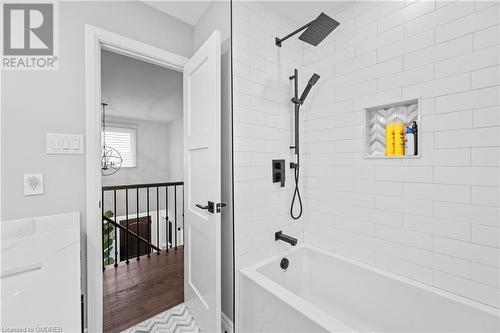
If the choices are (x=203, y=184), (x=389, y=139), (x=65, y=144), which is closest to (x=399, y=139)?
(x=389, y=139)

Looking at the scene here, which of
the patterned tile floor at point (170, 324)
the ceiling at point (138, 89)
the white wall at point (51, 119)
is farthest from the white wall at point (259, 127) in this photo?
the ceiling at point (138, 89)

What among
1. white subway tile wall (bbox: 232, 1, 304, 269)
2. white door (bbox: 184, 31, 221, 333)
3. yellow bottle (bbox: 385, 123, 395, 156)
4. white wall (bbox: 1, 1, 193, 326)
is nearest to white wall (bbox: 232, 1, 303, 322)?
white subway tile wall (bbox: 232, 1, 304, 269)

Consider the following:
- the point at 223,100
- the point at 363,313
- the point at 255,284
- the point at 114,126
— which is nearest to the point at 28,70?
the point at 223,100

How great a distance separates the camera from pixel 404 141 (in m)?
1.45

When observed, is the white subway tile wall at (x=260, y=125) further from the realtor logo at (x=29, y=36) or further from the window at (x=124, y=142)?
the window at (x=124, y=142)

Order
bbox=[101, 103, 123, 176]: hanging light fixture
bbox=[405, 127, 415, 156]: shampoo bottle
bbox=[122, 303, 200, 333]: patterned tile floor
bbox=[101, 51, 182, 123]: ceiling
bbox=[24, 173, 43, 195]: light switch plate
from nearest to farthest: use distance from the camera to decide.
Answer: bbox=[24, 173, 43, 195]: light switch plate
bbox=[405, 127, 415, 156]: shampoo bottle
bbox=[122, 303, 200, 333]: patterned tile floor
bbox=[101, 51, 182, 123]: ceiling
bbox=[101, 103, 123, 176]: hanging light fixture

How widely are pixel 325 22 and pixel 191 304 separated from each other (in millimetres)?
2288

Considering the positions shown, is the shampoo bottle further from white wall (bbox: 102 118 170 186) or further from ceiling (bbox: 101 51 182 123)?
white wall (bbox: 102 118 170 186)

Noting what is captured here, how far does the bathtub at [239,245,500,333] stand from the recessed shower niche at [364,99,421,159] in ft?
2.70

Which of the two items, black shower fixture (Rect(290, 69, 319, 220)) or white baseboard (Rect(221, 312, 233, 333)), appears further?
black shower fixture (Rect(290, 69, 319, 220))

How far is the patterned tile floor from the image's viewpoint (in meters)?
1.70

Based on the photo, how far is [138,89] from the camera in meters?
3.64

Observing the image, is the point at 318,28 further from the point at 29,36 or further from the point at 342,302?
the point at 342,302

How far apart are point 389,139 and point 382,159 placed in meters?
0.14
